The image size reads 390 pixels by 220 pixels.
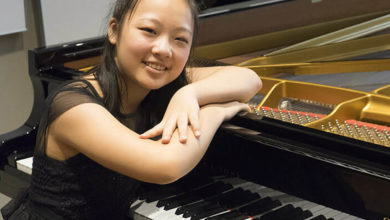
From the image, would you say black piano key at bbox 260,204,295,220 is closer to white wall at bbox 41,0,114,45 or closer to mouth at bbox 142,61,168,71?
mouth at bbox 142,61,168,71

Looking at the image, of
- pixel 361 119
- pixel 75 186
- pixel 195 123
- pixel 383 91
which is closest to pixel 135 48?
pixel 195 123

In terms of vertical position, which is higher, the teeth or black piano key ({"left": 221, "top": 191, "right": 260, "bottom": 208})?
the teeth

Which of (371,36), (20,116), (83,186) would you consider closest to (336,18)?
(371,36)

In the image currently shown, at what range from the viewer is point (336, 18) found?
3.26 m

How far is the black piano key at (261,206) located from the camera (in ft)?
5.49

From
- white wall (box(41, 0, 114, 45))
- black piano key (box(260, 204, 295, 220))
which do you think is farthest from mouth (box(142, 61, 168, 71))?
white wall (box(41, 0, 114, 45))

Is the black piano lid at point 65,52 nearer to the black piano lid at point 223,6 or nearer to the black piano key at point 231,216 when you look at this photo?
the black piano lid at point 223,6

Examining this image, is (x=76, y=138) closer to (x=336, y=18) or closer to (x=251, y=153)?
(x=251, y=153)

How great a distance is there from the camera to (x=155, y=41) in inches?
64.7

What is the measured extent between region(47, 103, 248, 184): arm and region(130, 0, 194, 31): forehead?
0.99ft

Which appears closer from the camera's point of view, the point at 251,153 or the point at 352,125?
the point at 251,153

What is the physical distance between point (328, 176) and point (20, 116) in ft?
10.4

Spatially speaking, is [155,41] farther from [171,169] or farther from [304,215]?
[304,215]

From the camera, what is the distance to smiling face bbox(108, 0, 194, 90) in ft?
5.38
